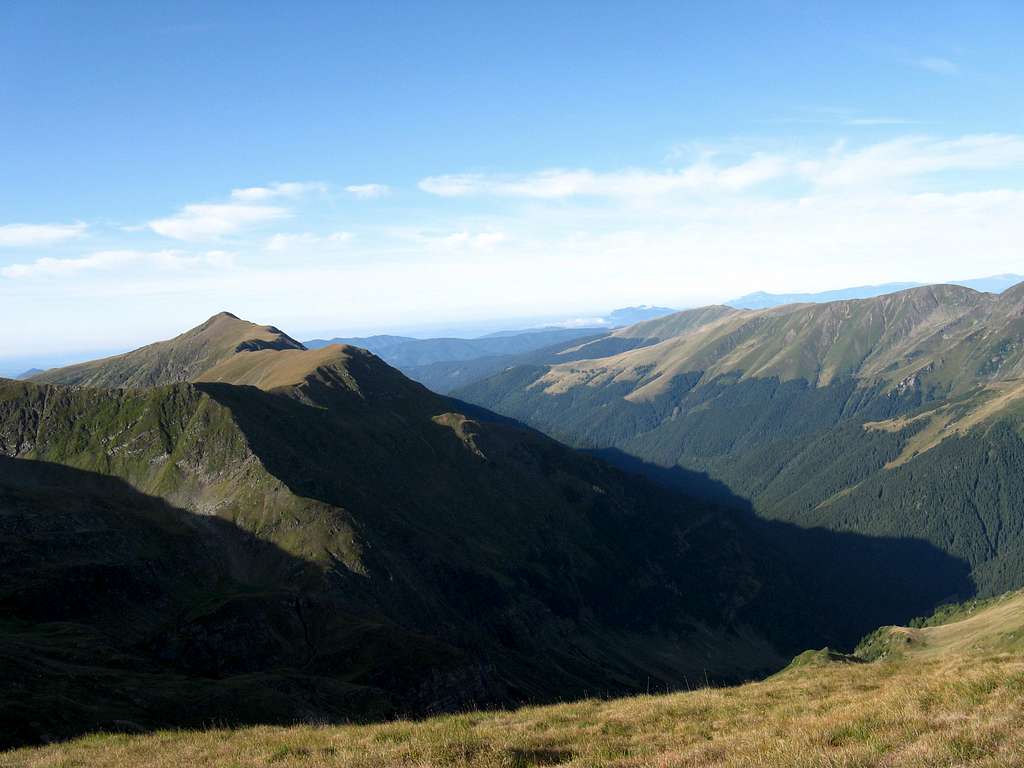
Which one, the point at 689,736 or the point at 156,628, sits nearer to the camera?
the point at 689,736

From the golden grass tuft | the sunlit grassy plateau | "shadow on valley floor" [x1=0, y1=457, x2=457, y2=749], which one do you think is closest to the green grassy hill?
"shadow on valley floor" [x1=0, y1=457, x2=457, y2=749]

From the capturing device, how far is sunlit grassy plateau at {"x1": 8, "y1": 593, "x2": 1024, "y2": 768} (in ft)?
61.4

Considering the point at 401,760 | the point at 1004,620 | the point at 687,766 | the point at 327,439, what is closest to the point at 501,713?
the point at 401,760

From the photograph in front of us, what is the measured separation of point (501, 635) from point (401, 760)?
14716cm

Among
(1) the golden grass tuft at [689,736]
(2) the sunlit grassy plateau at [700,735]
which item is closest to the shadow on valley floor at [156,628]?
(2) the sunlit grassy plateau at [700,735]

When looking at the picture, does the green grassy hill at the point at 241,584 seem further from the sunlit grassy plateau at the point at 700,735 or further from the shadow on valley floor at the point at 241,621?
the sunlit grassy plateau at the point at 700,735

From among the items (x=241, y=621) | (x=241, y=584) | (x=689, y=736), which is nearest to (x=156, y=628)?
(x=241, y=621)

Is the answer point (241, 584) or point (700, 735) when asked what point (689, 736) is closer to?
point (700, 735)

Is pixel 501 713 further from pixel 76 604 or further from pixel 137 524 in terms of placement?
pixel 137 524

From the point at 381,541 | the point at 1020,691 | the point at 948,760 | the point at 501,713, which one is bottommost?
the point at 381,541

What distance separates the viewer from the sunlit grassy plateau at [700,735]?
18.7 metres

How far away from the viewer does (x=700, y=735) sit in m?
23.8

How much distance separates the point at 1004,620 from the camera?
167750 mm

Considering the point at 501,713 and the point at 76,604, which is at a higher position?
the point at 501,713
